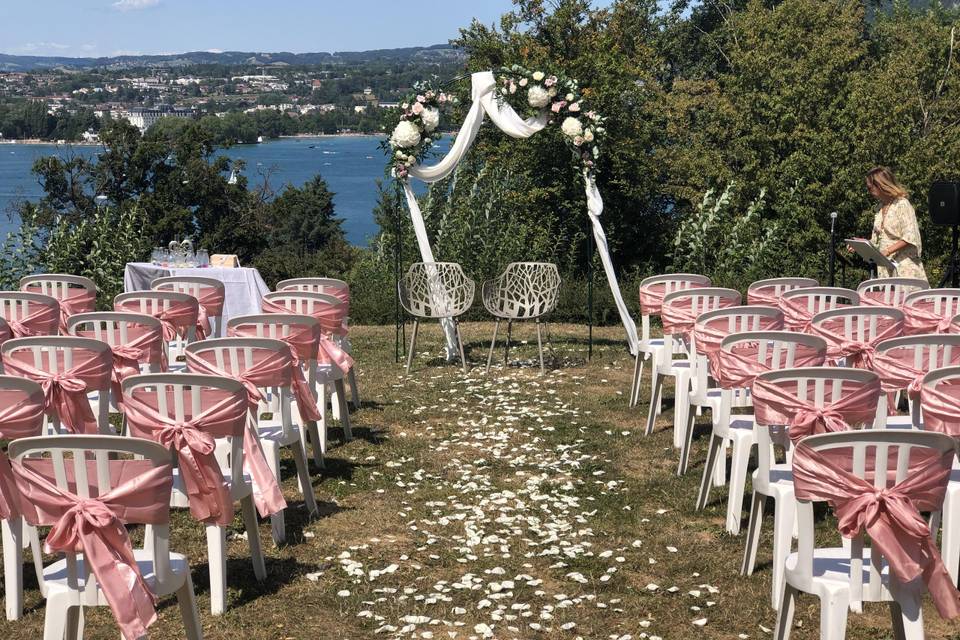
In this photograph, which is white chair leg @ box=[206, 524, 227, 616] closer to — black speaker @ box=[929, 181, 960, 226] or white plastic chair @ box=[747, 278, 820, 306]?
white plastic chair @ box=[747, 278, 820, 306]

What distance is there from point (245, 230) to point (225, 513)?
1239 inches

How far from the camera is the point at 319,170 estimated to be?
395ft

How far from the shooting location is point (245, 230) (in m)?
35.6

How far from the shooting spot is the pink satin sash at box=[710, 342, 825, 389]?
5.62 m

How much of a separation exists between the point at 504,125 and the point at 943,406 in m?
6.98

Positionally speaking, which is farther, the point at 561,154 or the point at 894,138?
the point at 894,138

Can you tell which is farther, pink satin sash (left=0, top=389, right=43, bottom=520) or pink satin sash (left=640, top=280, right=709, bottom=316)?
Answer: pink satin sash (left=640, top=280, right=709, bottom=316)

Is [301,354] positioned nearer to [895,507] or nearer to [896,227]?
[895,507]

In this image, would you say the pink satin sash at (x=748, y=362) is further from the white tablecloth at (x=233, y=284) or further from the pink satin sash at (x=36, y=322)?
the white tablecloth at (x=233, y=284)

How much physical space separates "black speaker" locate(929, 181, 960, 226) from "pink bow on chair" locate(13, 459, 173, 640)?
853 cm

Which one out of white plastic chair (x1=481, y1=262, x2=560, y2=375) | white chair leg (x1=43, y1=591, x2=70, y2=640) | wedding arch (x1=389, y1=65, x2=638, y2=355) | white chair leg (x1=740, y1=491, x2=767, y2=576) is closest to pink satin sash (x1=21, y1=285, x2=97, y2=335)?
wedding arch (x1=389, y1=65, x2=638, y2=355)

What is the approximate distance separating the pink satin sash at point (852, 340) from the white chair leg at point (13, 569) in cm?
410

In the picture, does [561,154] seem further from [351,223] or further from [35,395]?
[351,223]

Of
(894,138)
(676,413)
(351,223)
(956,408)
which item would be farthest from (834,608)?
(351,223)
